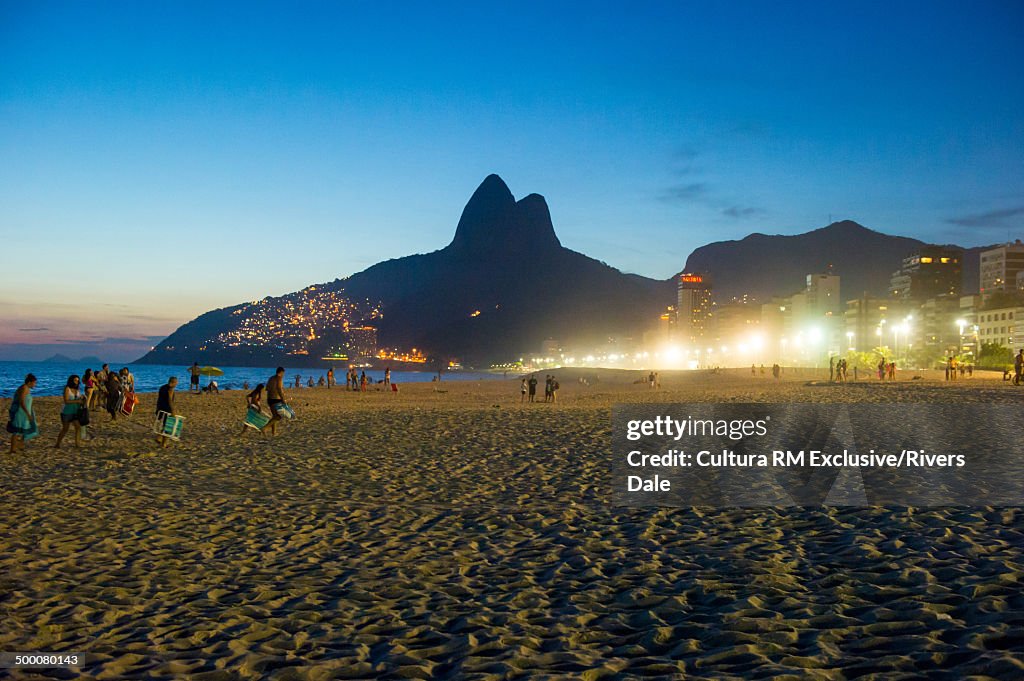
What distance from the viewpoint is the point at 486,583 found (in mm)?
6203

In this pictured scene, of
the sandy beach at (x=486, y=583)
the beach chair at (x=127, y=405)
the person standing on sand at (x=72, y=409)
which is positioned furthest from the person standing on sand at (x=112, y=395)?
the sandy beach at (x=486, y=583)

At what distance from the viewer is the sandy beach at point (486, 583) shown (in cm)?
451

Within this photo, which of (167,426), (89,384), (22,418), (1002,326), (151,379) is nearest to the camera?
(22,418)

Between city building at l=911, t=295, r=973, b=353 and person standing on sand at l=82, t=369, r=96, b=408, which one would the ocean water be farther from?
city building at l=911, t=295, r=973, b=353

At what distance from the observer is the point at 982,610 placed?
486 centimetres

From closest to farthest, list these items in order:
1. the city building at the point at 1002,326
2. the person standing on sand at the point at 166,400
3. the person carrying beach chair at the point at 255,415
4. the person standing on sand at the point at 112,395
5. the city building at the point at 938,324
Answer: the person standing on sand at the point at 166,400
the person carrying beach chair at the point at 255,415
the person standing on sand at the point at 112,395
the city building at the point at 1002,326
the city building at the point at 938,324

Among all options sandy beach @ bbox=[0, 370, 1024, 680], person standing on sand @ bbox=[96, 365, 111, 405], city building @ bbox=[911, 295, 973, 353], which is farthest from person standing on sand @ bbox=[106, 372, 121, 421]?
city building @ bbox=[911, 295, 973, 353]

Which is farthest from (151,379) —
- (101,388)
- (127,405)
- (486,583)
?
(486,583)

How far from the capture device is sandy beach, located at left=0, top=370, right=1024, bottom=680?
4512mm

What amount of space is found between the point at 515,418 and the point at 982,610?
1706 centimetres

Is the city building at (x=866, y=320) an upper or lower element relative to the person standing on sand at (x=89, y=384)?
upper

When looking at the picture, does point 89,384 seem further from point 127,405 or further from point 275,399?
point 275,399

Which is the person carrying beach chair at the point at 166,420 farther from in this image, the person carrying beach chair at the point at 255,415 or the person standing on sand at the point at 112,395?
the person standing on sand at the point at 112,395

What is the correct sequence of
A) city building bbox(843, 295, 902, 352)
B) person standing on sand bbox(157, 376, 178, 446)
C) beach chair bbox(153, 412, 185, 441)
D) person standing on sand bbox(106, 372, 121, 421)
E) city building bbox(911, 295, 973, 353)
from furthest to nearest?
city building bbox(843, 295, 902, 352), city building bbox(911, 295, 973, 353), person standing on sand bbox(106, 372, 121, 421), person standing on sand bbox(157, 376, 178, 446), beach chair bbox(153, 412, 185, 441)
